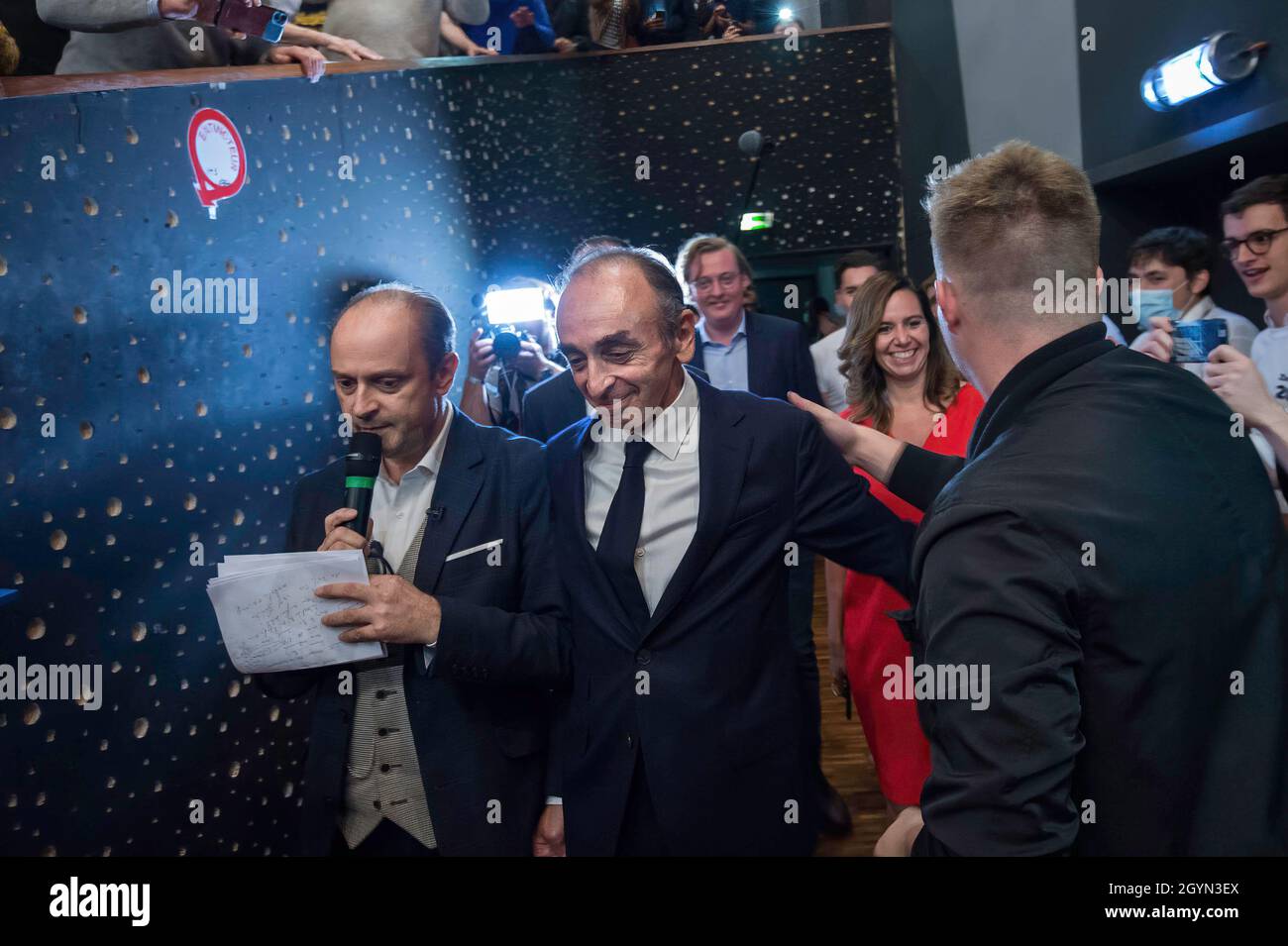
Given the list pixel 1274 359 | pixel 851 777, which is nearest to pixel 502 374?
pixel 851 777

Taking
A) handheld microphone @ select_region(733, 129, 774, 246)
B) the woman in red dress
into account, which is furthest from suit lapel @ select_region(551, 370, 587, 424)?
handheld microphone @ select_region(733, 129, 774, 246)

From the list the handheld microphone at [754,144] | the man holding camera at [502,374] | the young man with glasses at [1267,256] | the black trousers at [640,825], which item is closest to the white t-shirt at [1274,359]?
the young man with glasses at [1267,256]

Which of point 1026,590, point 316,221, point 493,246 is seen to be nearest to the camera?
point 1026,590

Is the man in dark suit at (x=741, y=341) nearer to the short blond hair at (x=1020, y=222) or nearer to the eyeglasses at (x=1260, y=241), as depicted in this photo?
the eyeglasses at (x=1260, y=241)

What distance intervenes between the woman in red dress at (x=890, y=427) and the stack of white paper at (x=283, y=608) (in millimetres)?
1195

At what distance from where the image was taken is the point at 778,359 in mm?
3078

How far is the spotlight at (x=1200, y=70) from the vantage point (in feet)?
10.2

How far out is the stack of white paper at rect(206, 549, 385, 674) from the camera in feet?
4.31

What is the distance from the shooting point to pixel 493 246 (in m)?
3.75

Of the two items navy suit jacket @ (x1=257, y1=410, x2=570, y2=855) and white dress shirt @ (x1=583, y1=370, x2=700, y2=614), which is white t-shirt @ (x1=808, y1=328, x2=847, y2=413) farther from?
navy suit jacket @ (x1=257, y1=410, x2=570, y2=855)

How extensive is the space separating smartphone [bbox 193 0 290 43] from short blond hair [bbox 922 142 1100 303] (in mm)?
1602
